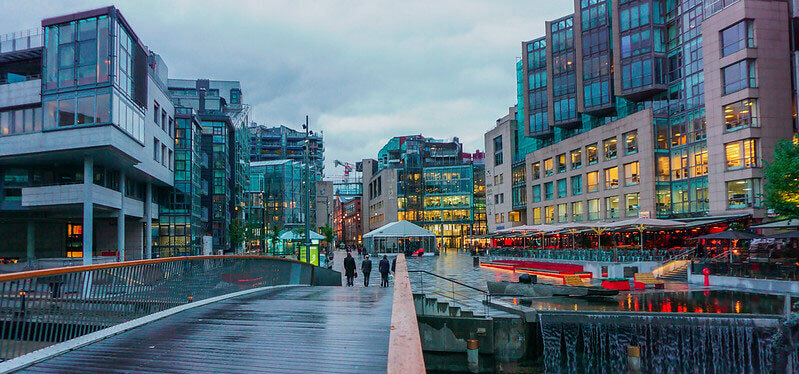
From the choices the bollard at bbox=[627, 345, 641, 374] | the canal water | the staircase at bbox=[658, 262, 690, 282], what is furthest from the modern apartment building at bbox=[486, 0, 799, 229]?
the bollard at bbox=[627, 345, 641, 374]

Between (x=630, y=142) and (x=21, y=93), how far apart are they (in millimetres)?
50181

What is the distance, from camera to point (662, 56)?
52.9 metres

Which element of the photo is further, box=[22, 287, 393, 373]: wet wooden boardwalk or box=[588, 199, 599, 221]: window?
box=[588, 199, 599, 221]: window

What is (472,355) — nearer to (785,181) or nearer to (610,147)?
(785,181)

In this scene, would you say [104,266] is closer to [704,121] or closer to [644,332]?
[644,332]

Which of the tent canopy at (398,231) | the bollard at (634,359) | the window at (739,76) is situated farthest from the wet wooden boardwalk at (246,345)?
the window at (739,76)

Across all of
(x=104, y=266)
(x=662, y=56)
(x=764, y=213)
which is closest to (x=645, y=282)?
(x=764, y=213)

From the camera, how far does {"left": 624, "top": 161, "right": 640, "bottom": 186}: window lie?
172 ft

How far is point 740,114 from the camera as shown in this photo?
4125 centimetres

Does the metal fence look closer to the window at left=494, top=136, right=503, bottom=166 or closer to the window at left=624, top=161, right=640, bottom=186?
the window at left=624, top=161, right=640, bottom=186

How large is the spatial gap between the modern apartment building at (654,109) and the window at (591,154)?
0.14 meters

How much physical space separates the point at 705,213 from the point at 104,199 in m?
45.4

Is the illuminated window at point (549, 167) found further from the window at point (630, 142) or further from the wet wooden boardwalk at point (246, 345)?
the wet wooden boardwalk at point (246, 345)

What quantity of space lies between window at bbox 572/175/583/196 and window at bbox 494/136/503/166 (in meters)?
22.7
